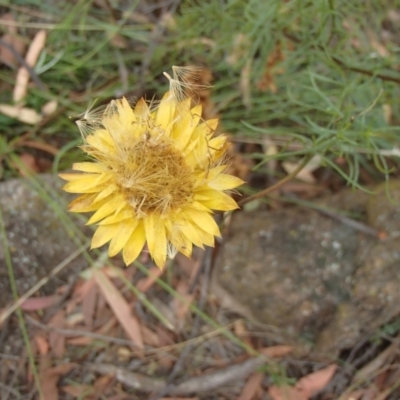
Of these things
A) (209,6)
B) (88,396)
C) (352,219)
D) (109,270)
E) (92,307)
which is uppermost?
(209,6)

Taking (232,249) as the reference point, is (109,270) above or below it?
below

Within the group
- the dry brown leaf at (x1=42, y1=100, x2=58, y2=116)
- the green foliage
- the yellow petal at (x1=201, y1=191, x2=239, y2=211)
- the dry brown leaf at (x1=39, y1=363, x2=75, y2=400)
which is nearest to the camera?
the yellow petal at (x1=201, y1=191, x2=239, y2=211)

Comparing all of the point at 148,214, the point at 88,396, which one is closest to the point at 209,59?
the point at 148,214

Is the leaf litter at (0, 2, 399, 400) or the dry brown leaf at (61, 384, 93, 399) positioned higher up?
the leaf litter at (0, 2, 399, 400)

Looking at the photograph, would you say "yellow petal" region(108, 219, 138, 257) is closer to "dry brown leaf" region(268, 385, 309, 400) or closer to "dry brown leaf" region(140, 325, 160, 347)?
"dry brown leaf" region(140, 325, 160, 347)

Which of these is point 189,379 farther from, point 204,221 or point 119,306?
point 204,221

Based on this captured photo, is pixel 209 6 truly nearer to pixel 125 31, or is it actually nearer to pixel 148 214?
pixel 125 31

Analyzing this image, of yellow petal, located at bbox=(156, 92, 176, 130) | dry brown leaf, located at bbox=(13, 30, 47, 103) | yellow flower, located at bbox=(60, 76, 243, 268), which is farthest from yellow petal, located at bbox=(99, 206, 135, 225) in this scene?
dry brown leaf, located at bbox=(13, 30, 47, 103)
